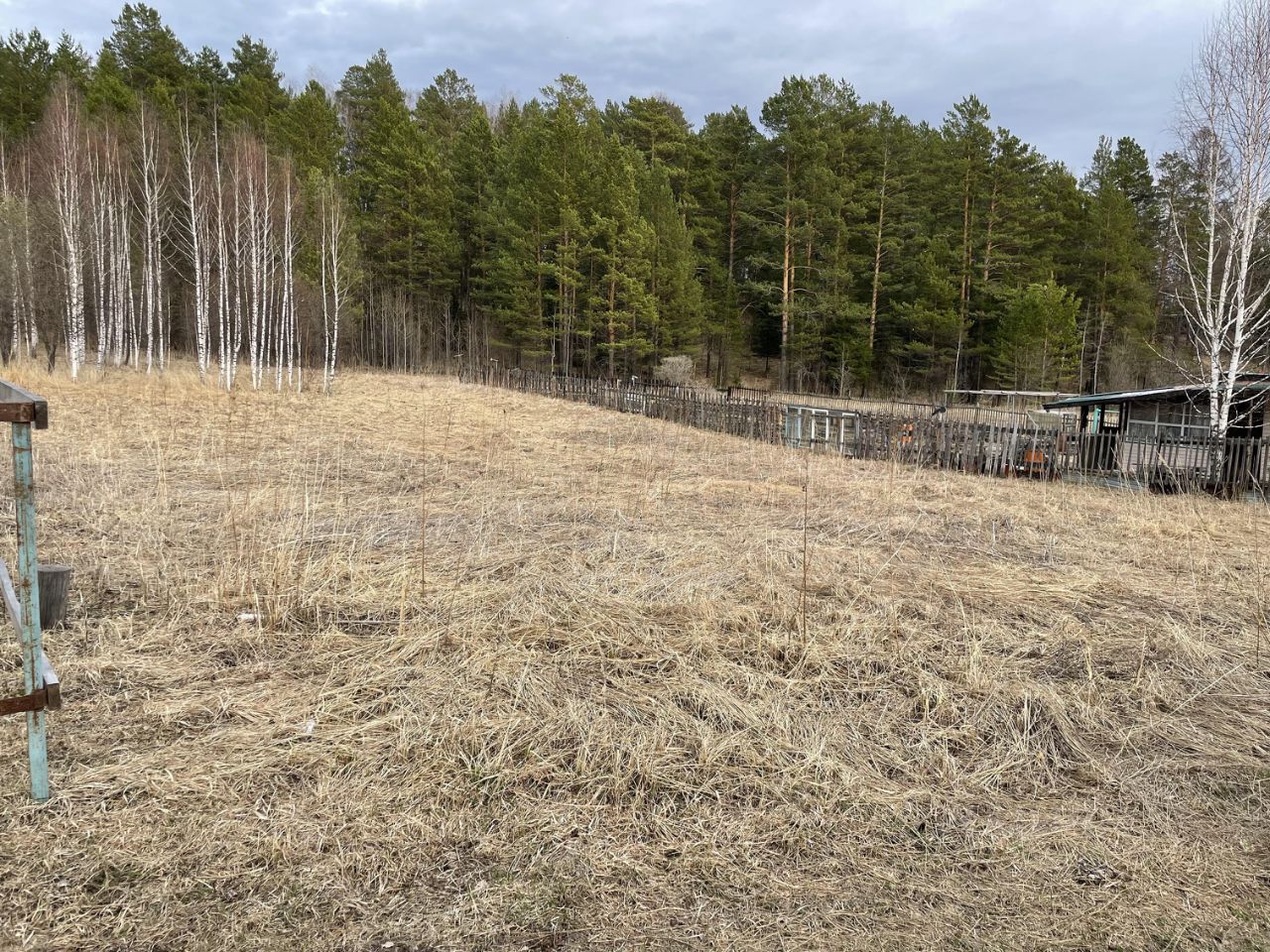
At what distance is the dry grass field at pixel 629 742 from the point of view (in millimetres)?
2328

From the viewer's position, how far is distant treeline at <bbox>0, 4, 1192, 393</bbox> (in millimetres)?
32688

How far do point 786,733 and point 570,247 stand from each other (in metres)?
33.2

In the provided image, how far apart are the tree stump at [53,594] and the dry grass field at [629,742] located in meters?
0.13

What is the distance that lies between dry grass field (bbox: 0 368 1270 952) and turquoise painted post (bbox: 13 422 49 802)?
0.16m

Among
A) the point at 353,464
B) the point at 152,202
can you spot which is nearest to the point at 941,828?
the point at 353,464

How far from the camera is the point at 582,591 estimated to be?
16.6 ft

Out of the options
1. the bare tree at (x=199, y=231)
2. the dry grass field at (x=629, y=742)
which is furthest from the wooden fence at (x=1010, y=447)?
the bare tree at (x=199, y=231)

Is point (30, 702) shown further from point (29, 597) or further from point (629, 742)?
point (629, 742)

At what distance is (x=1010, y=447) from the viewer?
47.6 feet

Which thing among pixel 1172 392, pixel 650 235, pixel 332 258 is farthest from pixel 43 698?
pixel 650 235

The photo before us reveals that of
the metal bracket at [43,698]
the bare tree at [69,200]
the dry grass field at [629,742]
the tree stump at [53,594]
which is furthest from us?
the bare tree at [69,200]

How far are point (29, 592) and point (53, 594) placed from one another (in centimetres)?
203

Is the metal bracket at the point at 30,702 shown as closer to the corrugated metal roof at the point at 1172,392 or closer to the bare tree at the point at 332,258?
the corrugated metal roof at the point at 1172,392

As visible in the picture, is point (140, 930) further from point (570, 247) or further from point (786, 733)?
point (570, 247)
